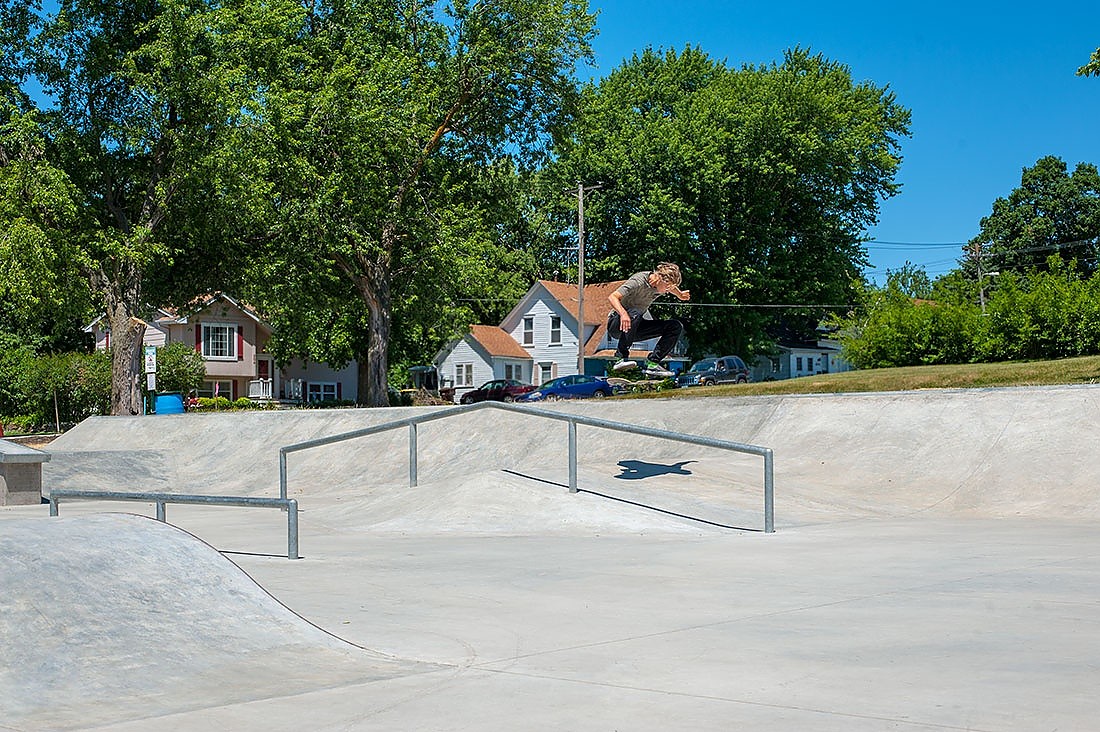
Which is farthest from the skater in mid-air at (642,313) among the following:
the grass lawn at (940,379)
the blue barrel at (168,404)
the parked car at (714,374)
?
the parked car at (714,374)

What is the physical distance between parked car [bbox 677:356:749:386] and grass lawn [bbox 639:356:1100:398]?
59.0 ft

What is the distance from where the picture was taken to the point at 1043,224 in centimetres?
8262

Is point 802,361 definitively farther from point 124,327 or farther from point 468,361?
point 124,327

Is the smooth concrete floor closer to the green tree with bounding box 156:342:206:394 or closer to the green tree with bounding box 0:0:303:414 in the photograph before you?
the green tree with bounding box 0:0:303:414

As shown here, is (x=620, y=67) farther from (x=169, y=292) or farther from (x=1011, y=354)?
(x=1011, y=354)

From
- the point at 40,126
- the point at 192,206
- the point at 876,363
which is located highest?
the point at 40,126

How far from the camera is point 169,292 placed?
3578 centimetres

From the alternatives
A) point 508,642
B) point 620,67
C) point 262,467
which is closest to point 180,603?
point 508,642

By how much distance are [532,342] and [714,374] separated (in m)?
26.0

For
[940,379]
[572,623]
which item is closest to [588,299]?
[940,379]

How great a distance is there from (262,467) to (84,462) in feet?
11.8

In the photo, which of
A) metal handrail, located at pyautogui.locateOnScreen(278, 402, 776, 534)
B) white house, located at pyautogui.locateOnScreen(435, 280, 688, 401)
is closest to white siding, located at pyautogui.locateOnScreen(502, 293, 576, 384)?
white house, located at pyautogui.locateOnScreen(435, 280, 688, 401)

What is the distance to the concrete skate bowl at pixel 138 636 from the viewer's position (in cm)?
480

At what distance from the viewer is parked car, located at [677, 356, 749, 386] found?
44156 mm
